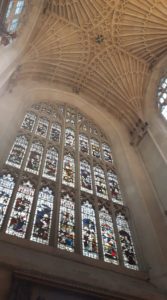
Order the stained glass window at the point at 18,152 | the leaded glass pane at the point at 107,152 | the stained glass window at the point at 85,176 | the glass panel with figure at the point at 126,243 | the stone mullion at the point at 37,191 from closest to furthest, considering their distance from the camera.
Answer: the stone mullion at the point at 37,191, the glass panel with figure at the point at 126,243, the stained glass window at the point at 18,152, the stained glass window at the point at 85,176, the leaded glass pane at the point at 107,152

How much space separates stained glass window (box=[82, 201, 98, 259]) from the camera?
648cm

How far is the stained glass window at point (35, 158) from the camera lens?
A: 319 inches

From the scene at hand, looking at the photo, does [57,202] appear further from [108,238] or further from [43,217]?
[108,238]

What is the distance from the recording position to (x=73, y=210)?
24.1ft

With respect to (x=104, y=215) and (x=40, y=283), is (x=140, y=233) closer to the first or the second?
(x=104, y=215)

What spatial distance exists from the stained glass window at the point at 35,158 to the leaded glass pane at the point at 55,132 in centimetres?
94

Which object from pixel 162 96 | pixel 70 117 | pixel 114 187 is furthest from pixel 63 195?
pixel 162 96

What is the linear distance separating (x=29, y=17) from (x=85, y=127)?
526 cm

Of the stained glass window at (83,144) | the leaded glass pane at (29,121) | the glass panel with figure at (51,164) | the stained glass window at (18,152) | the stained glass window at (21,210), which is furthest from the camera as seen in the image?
the stained glass window at (83,144)

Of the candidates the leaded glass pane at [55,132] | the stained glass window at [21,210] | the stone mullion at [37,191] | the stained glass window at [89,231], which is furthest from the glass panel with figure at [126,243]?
the leaded glass pane at [55,132]

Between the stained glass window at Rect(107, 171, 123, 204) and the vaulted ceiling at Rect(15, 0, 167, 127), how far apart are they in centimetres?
422

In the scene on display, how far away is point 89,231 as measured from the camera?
6.96 meters

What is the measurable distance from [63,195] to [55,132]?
3.82 metres

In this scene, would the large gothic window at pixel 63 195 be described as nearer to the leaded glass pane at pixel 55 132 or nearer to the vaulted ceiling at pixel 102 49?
the leaded glass pane at pixel 55 132
